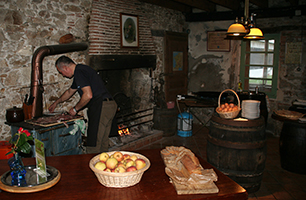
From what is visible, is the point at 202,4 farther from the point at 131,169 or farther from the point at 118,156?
the point at 131,169

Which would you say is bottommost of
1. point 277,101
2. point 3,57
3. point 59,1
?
point 277,101

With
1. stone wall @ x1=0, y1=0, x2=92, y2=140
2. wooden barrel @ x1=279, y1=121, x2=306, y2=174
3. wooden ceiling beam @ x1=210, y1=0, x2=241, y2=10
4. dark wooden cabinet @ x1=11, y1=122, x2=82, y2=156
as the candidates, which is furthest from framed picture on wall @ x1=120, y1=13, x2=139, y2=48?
wooden barrel @ x1=279, y1=121, x2=306, y2=174

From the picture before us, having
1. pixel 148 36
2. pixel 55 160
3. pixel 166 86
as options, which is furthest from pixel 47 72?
pixel 166 86

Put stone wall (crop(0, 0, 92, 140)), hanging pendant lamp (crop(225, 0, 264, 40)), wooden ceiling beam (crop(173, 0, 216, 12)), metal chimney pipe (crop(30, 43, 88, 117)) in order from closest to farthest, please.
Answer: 1. stone wall (crop(0, 0, 92, 140))
2. metal chimney pipe (crop(30, 43, 88, 117))
3. hanging pendant lamp (crop(225, 0, 264, 40))
4. wooden ceiling beam (crop(173, 0, 216, 12))

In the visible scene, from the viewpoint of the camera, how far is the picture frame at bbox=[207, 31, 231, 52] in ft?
23.1

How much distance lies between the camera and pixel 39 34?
157 inches

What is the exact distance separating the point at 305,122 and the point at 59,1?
4.31m

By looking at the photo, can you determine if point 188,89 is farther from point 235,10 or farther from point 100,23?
point 100,23

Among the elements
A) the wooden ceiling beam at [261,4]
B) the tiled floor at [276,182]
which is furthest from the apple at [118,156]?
the wooden ceiling beam at [261,4]

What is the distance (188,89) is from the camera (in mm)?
7656

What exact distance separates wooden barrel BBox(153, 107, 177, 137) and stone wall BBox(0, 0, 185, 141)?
1632mm

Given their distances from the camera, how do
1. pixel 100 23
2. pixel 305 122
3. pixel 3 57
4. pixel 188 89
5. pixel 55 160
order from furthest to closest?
1. pixel 188 89
2. pixel 100 23
3. pixel 305 122
4. pixel 3 57
5. pixel 55 160

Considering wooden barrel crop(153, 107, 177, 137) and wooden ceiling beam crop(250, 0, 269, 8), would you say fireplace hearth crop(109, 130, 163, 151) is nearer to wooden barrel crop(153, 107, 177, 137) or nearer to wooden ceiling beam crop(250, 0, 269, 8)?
wooden barrel crop(153, 107, 177, 137)

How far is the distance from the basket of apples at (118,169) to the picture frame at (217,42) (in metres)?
5.71
